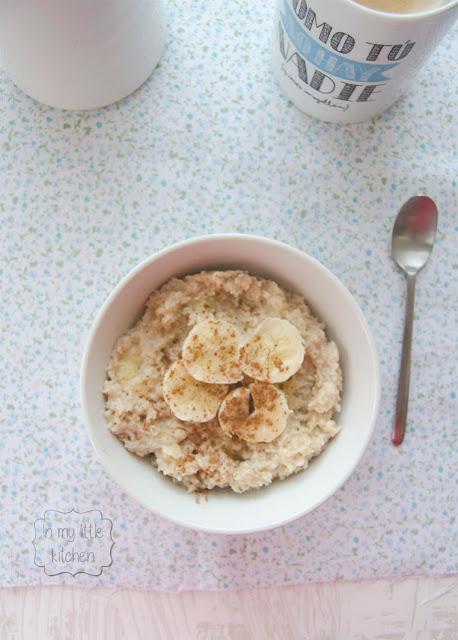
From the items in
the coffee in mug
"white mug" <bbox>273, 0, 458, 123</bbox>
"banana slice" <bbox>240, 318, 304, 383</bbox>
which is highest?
the coffee in mug

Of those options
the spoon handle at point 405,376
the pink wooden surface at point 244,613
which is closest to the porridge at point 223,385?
the spoon handle at point 405,376

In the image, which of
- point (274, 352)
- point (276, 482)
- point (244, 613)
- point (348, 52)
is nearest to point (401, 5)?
point (348, 52)

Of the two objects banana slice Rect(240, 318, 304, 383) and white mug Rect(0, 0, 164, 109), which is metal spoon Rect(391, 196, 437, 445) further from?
white mug Rect(0, 0, 164, 109)

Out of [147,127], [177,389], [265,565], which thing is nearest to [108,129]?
[147,127]

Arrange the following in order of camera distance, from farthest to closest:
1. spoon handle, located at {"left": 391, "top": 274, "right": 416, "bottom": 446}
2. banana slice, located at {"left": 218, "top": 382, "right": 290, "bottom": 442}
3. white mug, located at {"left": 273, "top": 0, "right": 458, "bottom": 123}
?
spoon handle, located at {"left": 391, "top": 274, "right": 416, "bottom": 446} → banana slice, located at {"left": 218, "top": 382, "right": 290, "bottom": 442} → white mug, located at {"left": 273, "top": 0, "right": 458, "bottom": 123}

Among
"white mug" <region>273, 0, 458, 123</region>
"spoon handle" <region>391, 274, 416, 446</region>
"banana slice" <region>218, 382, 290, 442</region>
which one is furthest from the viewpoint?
"spoon handle" <region>391, 274, 416, 446</region>

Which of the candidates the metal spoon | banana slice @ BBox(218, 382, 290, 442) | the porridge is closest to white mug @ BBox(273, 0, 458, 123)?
the metal spoon

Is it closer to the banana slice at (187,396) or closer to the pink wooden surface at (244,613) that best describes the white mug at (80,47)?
the banana slice at (187,396)

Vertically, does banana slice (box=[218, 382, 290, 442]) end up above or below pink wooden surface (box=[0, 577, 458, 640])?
above
